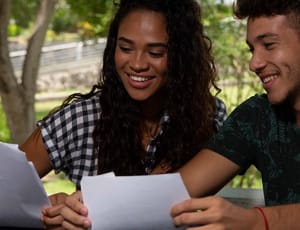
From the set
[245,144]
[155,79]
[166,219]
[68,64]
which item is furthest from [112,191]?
[68,64]

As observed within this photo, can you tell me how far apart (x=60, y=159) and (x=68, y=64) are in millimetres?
8173

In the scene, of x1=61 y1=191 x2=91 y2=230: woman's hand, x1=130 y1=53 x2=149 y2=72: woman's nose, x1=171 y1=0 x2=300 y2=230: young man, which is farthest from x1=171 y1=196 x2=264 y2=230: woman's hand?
x1=130 y1=53 x2=149 y2=72: woman's nose

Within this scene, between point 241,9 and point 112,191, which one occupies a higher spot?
point 241,9

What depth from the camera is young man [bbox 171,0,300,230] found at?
124 centimetres

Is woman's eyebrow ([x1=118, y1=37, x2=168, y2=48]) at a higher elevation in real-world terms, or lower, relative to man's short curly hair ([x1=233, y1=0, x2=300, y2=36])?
lower

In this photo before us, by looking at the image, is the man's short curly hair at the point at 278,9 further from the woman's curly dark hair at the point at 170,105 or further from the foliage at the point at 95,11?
the foliage at the point at 95,11

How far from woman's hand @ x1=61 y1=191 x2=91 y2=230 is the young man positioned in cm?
18

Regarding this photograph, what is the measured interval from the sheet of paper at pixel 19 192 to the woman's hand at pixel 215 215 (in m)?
0.34

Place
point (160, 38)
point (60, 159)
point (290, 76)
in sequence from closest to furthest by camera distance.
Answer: point (290, 76), point (160, 38), point (60, 159)

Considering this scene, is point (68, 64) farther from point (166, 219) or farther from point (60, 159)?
point (166, 219)

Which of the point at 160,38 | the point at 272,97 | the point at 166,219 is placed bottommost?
the point at 166,219

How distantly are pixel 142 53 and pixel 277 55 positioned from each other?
0.45 m

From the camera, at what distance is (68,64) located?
995cm

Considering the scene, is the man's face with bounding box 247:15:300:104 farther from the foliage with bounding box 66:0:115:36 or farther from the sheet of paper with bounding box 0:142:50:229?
the foliage with bounding box 66:0:115:36
